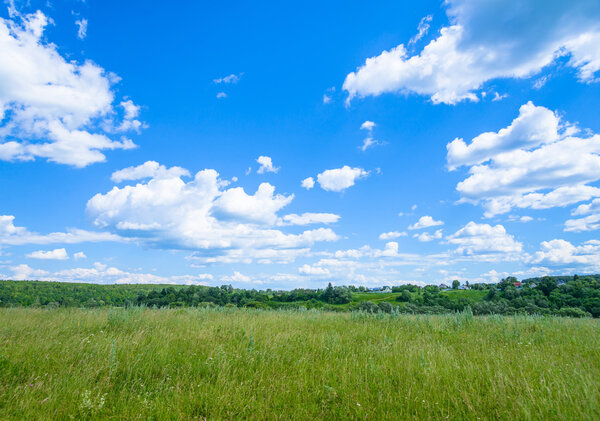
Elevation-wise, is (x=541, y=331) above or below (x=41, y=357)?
below

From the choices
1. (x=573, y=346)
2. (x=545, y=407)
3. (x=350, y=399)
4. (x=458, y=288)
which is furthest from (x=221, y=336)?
(x=458, y=288)

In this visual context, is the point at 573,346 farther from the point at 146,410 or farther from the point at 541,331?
the point at 146,410

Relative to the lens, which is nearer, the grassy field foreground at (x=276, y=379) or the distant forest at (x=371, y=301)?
the grassy field foreground at (x=276, y=379)

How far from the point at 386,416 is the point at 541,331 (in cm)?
1008

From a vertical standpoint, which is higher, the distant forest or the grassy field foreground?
the grassy field foreground

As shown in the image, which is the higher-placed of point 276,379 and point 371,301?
point 276,379

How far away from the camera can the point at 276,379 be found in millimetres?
4938

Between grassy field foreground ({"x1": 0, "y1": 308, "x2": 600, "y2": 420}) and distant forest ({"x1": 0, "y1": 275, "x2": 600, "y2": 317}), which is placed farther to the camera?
distant forest ({"x1": 0, "y1": 275, "x2": 600, "y2": 317})

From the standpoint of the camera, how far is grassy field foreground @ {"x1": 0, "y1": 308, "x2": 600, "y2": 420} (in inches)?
150

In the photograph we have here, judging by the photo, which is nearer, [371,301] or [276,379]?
[276,379]

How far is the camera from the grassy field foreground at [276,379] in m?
3.82

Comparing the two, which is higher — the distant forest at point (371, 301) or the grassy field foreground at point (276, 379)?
the grassy field foreground at point (276, 379)

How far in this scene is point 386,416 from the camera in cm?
369

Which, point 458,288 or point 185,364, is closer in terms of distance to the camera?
point 185,364
